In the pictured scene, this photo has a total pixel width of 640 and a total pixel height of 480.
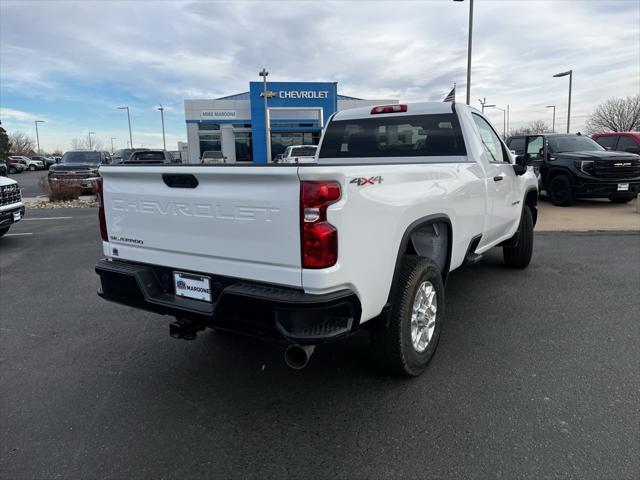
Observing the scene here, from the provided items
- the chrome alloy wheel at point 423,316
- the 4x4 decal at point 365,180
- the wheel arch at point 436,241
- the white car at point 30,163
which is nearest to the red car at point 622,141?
the wheel arch at point 436,241

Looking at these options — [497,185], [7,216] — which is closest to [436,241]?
[497,185]

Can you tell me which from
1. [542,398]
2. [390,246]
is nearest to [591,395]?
[542,398]

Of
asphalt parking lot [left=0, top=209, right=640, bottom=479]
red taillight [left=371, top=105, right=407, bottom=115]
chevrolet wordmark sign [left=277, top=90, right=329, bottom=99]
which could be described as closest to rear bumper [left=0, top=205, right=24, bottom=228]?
asphalt parking lot [left=0, top=209, right=640, bottom=479]

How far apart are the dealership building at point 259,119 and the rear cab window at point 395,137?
33.6 m

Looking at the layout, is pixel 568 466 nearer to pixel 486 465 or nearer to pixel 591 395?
pixel 486 465

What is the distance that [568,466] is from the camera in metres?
2.40

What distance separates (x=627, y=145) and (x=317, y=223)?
16420mm

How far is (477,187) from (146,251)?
2778mm

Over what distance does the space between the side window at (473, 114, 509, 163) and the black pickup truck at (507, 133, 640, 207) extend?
6.06 metres

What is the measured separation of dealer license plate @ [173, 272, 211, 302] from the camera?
2855mm

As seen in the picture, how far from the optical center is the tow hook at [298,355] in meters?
2.62

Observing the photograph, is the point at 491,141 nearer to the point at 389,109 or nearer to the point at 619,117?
the point at 389,109

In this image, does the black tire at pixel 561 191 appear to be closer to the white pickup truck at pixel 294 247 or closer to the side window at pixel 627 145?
the side window at pixel 627 145

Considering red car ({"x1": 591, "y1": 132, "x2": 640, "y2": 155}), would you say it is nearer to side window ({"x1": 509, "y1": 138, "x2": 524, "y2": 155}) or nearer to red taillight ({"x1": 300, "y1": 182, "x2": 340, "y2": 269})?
side window ({"x1": 509, "y1": 138, "x2": 524, "y2": 155})
